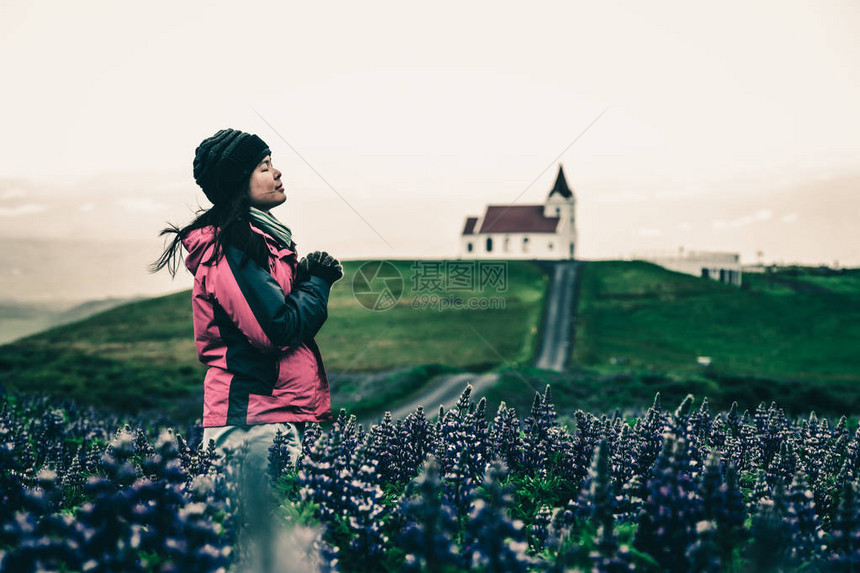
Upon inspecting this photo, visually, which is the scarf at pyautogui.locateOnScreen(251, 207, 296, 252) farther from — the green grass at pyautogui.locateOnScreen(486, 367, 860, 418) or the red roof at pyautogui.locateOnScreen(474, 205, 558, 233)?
the red roof at pyautogui.locateOnScreen(474, 205, 558, 233)

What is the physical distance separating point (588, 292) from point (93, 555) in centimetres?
5970

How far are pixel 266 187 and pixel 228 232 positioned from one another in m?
0.71

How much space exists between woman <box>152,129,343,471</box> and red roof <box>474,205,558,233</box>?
7636 cm

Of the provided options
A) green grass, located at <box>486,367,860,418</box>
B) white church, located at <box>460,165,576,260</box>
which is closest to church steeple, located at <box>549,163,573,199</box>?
white church, located at <box>460,165,576,260</box>

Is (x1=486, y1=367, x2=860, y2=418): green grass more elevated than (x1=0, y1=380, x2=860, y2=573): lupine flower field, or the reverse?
(x1=0, y1=380, x2=860, y2=573): lupine flower field

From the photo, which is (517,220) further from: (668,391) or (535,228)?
(668,391)

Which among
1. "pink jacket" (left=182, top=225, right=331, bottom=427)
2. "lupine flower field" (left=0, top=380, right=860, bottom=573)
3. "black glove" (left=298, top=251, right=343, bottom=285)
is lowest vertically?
"lupine flower field" (left=0, top=380, right=860, bottom=573)

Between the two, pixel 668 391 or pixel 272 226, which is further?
pixel 668 391

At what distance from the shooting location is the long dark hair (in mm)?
5410

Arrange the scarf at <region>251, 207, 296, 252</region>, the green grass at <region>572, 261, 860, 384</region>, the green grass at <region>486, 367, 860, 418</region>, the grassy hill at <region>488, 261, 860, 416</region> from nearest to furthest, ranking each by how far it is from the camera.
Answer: the scarf at <region>251, 207, 296, 252</region> → the green grass at <region>486, 367, 860, 418</region> → the grassy hill at <region>488, 261, 860, 416</region> → the green grass at <region>572, 261, 860, 384</region>

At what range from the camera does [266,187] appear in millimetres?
5988

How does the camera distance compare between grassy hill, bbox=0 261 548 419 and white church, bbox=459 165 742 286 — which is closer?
grassy hill, bbox=0 261 548 419

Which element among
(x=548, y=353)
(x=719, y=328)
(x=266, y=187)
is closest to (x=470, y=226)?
(x=719, y=328)

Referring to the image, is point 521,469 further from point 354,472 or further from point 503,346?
point 503,346
